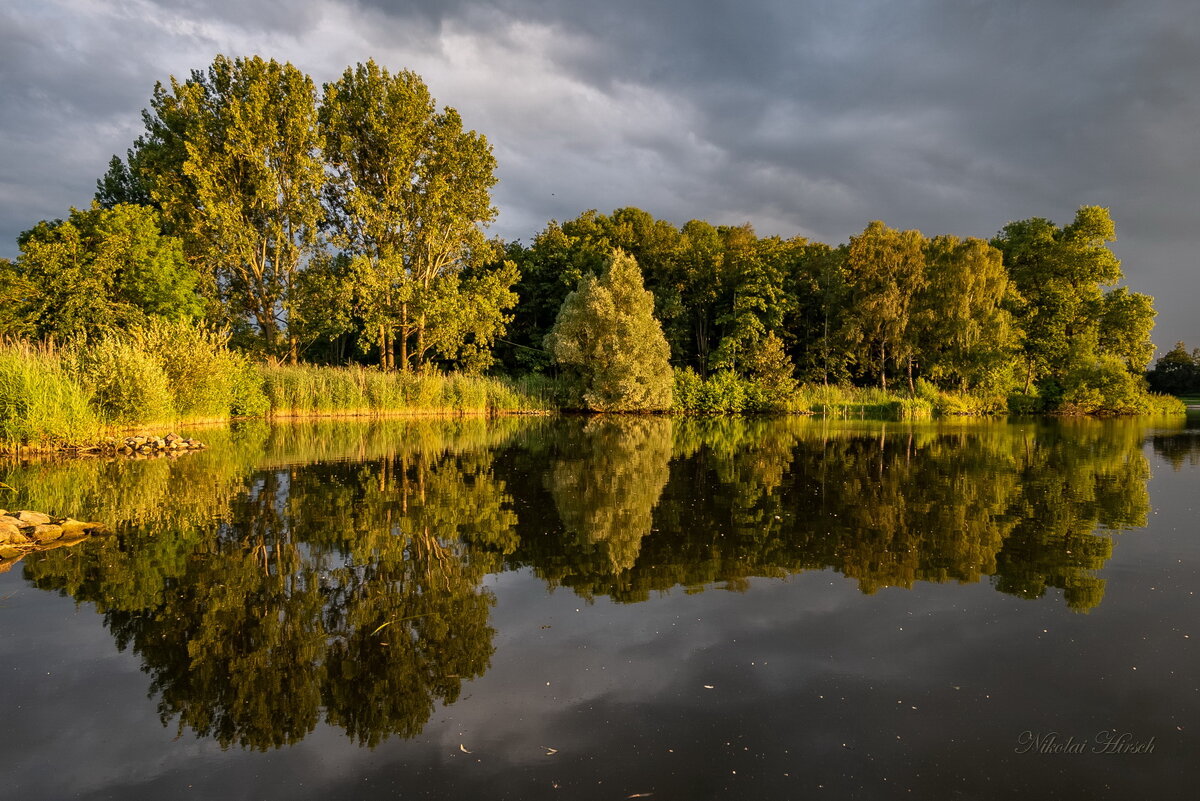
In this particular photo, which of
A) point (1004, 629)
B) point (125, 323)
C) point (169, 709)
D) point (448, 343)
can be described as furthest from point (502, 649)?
point (448, 343)

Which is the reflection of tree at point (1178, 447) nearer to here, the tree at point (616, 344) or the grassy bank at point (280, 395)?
the grassy bank at point (280, 395)

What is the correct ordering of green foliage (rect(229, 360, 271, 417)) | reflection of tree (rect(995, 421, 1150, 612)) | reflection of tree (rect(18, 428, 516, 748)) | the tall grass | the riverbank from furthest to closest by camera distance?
the tall grass, green foliage (rect(229, 360, 271, 417)), the riverbank, reflection of tree (rect(995, 421, 1150, 612)), reflection of tree (rect(18, 428, 516, 748))

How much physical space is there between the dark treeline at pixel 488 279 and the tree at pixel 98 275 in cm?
9

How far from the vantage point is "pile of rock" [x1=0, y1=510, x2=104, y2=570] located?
7.71 meters

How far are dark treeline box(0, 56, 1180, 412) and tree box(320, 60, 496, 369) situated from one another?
13cm

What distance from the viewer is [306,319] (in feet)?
121

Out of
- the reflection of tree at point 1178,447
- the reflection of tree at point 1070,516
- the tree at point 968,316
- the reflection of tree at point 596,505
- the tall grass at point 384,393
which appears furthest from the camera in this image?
the tree at point 968,316

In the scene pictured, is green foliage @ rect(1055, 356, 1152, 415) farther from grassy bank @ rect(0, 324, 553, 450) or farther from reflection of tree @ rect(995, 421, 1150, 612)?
grassy bank @ rect(0, 324, 553, 450)

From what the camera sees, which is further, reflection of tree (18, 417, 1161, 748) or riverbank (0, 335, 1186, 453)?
riverbank (0, 335, 1186, 453)

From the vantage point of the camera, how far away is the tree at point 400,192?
123ft

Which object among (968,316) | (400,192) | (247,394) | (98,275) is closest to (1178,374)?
(968,316)

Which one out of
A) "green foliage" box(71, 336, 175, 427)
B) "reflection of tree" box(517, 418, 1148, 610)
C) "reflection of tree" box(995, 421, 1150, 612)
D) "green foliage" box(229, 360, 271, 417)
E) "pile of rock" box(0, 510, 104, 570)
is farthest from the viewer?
"green foliage" box(229, 360, 271, 417)

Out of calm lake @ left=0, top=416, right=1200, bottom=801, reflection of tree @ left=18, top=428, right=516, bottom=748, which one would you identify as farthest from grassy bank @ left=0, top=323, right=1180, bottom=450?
reflection of tree @ left=18, top=428, right=516, bottom=748

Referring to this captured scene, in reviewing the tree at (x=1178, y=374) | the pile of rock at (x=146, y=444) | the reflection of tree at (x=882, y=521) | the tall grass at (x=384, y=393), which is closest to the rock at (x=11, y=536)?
the reflection of tree at (x=882, y=521)
